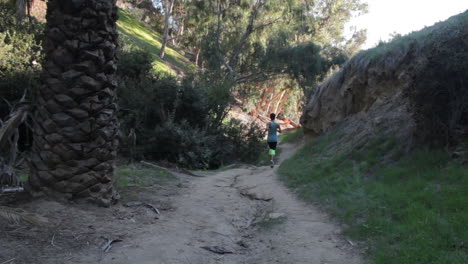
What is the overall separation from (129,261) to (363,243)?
2.80m

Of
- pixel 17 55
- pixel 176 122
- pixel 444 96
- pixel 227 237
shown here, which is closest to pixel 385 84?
pixel 444 96

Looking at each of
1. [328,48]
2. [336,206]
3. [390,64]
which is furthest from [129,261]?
[328,48]

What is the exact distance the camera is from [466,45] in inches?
239

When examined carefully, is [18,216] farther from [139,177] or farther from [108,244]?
[139,177]

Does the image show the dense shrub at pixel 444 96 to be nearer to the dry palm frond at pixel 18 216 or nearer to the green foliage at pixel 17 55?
the dry palm frond at pixel 18 216

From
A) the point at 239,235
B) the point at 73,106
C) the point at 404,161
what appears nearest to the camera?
the point at 73,106

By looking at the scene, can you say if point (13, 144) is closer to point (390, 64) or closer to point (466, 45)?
point (466, 45)

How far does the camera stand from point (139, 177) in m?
8.47

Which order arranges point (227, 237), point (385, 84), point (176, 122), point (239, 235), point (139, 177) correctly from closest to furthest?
point (227, 237) < point (239, 235) < point (139, 177) < point (385, 84) < point (176, 122)

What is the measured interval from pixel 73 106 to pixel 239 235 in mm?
2936

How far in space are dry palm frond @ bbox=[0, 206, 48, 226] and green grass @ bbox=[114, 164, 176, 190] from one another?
2621mm

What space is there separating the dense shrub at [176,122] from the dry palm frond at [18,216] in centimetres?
793

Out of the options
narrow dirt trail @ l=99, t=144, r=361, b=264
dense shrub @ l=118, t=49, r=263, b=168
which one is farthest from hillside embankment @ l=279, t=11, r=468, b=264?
dense shrub @ l=118, t=49, r=263, b=168

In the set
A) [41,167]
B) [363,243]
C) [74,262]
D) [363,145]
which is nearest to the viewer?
[74,262]
